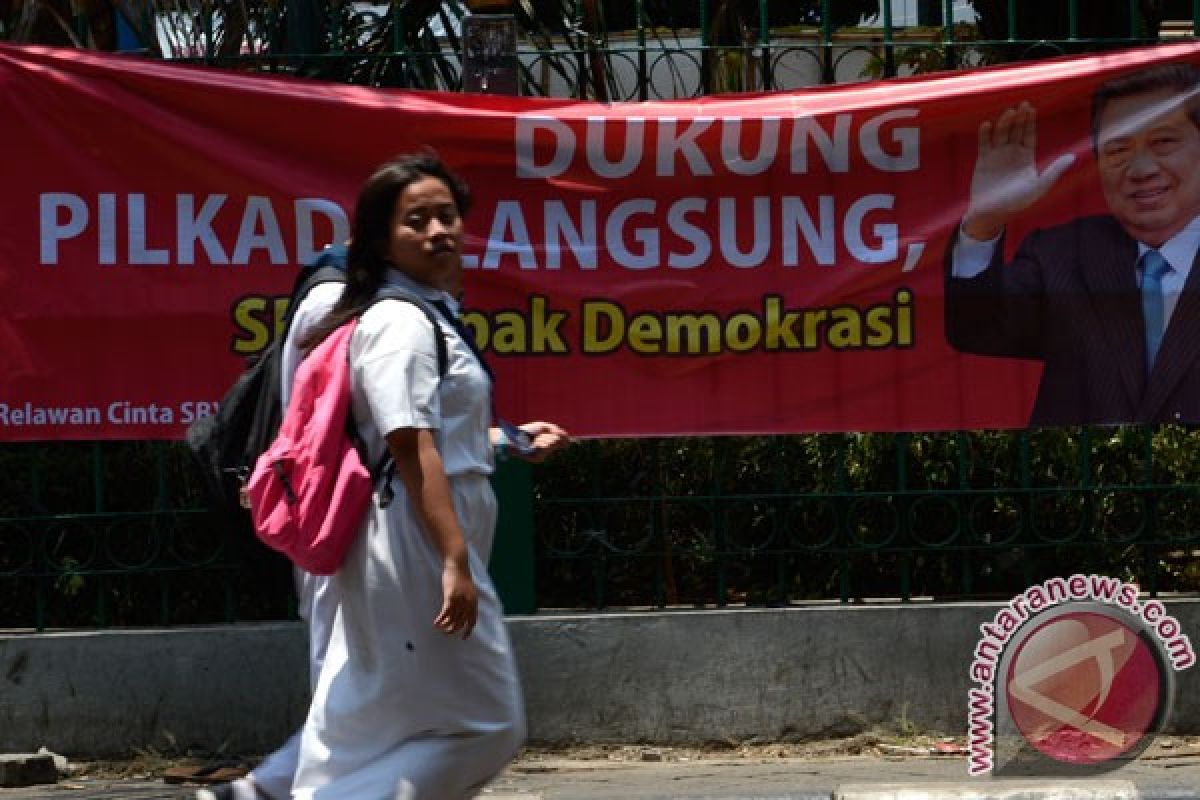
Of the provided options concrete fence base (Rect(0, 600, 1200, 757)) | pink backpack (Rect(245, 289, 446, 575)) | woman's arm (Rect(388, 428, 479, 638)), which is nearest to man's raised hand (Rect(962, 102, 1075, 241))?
concrete fence base (Rect(0, 600, 1200, 757))

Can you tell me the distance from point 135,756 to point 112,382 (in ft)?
4.18

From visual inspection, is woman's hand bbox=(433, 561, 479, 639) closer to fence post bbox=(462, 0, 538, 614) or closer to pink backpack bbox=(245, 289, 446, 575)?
pink backpack bbox=(245, 289, 446, 575)

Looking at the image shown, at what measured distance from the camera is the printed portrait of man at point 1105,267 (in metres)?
7.02

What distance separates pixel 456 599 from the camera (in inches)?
157

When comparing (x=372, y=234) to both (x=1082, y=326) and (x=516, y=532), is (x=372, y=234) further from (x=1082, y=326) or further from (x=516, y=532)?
(x=1082, y=326)

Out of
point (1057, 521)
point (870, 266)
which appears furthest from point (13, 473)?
→ point (1057, 521)

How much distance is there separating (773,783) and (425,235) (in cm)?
280

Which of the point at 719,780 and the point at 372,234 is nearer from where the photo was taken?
the point at 372,234

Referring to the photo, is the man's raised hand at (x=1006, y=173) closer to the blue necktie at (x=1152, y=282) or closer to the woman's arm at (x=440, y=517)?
the blue necktie at (x=1152, y=282)

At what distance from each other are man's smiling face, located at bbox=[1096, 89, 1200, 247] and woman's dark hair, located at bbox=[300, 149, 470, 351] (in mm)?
3445

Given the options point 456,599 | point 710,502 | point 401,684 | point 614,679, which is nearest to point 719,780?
point 614,679

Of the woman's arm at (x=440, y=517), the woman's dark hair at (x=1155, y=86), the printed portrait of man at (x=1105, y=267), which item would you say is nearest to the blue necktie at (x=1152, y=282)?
the printed portrait of man at (x=1105, y=267)

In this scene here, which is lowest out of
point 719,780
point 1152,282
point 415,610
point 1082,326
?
point 719,780

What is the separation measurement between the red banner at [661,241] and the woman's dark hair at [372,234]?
98.4 inches
